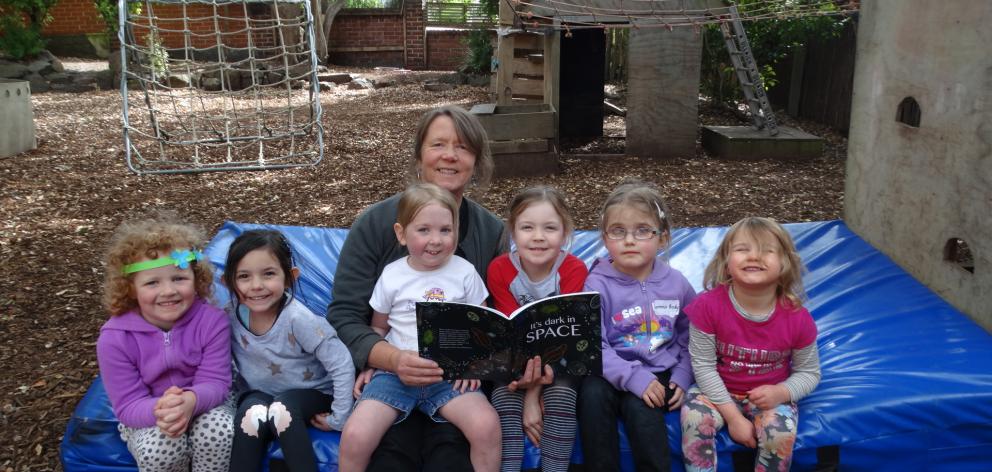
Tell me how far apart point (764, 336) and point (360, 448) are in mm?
1221

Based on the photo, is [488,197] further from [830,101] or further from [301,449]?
[830,101]

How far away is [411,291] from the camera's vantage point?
2.43 meters

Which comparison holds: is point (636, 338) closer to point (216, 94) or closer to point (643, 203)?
point (643, 203)

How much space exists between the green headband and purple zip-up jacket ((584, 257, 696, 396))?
4.03 ft

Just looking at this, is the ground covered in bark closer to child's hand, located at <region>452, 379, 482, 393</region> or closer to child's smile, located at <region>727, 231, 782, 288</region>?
child's hand, located at <region>452, 379, 482, 393</region>

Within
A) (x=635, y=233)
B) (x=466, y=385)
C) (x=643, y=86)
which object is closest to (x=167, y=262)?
(x=466, y=385)

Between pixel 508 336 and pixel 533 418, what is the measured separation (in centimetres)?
31

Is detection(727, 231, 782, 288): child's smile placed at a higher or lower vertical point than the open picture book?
higher

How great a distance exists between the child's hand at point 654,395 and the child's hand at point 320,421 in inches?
37.6

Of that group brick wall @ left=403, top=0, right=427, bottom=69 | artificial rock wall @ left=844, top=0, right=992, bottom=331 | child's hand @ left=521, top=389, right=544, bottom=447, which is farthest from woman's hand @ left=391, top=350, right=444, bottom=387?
brick wall @ left=403, top=0, right=427, bottom=69

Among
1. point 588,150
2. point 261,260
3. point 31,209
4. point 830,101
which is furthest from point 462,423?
point 830,101

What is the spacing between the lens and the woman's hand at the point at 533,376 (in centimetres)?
225

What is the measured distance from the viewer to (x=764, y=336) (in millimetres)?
2307

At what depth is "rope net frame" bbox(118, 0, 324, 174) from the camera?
4.31 m
